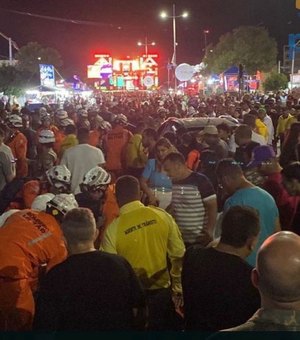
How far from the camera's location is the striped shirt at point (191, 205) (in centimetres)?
657

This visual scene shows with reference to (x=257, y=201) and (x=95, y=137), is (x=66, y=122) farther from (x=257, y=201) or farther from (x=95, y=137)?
(x=257, y=201)

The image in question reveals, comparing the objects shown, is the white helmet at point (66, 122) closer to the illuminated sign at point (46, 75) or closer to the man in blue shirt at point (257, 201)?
the man in blue shirt at point (257, 201)

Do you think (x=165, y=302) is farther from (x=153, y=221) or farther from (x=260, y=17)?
(x=260, y=17)

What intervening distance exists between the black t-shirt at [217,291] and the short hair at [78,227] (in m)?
0.73

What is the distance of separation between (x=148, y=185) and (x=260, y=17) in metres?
Result: 77.2

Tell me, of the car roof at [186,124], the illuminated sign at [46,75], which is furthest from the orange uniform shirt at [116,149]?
the illuminated sign at [46,75]

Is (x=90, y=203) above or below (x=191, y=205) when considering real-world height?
above

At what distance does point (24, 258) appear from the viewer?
4.40 meters

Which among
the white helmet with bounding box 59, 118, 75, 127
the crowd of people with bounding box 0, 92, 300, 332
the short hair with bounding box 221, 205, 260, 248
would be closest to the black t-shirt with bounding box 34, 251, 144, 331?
the crowd of people with bounding box 0, 92, 300, 332

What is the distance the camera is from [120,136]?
11.4m

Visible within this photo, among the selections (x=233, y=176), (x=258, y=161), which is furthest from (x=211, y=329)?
(x=258, y=161)

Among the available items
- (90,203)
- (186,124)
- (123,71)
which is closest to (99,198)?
(90,203)

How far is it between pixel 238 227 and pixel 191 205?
225 cm

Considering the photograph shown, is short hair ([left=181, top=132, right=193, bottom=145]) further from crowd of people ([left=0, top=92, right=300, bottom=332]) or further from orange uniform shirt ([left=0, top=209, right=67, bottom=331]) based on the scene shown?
orange uniform shirt ([left=0, top=209, right=67, bottom=331])
